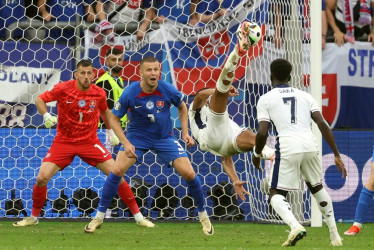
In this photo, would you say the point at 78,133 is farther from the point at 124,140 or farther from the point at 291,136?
the point at 291,136

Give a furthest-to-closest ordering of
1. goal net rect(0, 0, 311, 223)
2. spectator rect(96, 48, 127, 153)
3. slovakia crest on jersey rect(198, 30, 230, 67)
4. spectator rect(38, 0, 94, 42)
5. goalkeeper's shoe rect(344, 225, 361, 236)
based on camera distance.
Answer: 1. spectator rect(38, 0, 94, 42)
2. slovakia crest on jersey rect(198, 30, 230, 67)
3. spectator rect(96, 48, 127, 153)
4. goal net rect(0, 0, 311, 223)
5. goalkeeper's shoe rect(344, 225, 361, 236)

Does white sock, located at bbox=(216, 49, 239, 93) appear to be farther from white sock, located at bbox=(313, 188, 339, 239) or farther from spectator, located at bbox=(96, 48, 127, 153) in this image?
spectator, located at bbox=(96, 48, 127, 153)

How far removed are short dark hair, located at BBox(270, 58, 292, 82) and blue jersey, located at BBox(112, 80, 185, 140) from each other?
196 centimetres

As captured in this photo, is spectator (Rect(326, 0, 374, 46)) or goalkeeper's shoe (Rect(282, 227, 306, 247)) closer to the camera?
goalkeeper's shoe (Rect(282, 227, 306, 247))

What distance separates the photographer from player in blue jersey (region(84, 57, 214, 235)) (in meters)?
9.34

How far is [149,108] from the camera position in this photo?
9.50 metres

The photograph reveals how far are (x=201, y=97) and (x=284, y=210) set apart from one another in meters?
3.15

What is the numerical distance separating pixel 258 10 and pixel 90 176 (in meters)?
3.05

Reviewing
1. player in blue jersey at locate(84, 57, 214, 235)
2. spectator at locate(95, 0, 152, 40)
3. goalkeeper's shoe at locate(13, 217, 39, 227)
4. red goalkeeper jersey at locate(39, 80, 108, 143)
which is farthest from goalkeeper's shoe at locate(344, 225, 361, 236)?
spectator at locate(95, 0, 152, 40)

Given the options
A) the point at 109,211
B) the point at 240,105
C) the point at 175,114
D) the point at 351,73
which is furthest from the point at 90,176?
the point at 351,73

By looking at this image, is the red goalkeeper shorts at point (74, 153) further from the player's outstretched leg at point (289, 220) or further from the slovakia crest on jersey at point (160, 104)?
the player's outstretched leg at point (289, 220)

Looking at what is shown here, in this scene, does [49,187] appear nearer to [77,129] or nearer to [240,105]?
[77,129]

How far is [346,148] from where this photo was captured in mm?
11781

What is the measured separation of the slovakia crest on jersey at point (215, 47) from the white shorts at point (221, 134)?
9.12 feet
